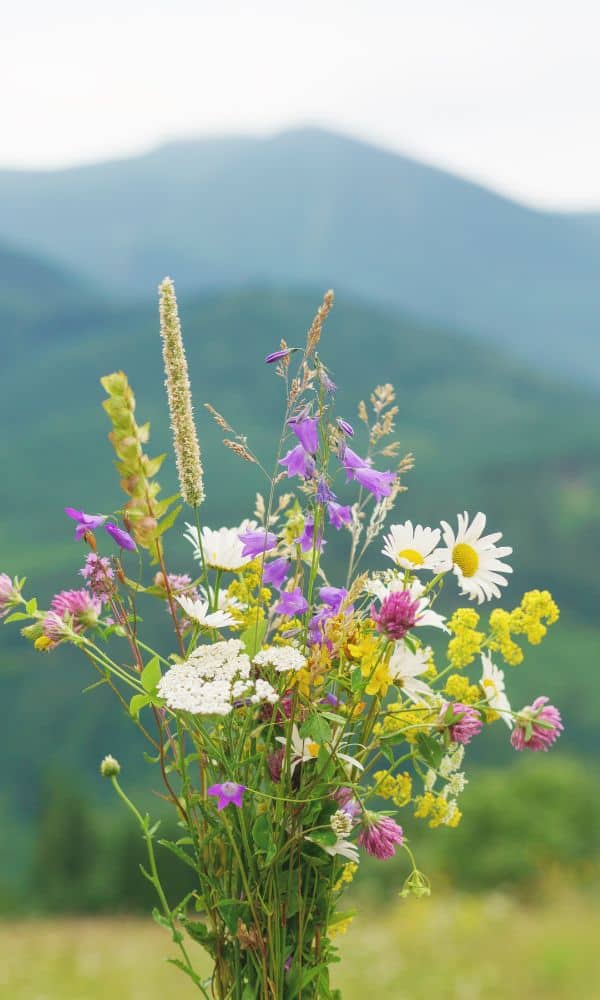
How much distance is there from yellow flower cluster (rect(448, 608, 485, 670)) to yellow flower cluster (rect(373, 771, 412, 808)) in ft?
0.63

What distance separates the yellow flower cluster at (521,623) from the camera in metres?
1.46

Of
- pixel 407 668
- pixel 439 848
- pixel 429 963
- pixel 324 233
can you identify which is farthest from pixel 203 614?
pixel 324 233

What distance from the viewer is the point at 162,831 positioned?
22891 millimetres

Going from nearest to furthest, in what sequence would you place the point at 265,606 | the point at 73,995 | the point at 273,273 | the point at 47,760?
the point at 265,606 → the point at 73,995 → the point at 47,760 → the point at 273,273

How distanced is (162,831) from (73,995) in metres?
18.4

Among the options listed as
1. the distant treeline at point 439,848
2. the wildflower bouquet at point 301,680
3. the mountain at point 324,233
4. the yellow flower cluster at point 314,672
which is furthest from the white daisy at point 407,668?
the mountain at point 324,233

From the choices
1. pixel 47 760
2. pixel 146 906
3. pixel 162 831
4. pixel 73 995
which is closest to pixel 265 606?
pixel 73 995

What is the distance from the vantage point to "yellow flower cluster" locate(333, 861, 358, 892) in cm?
148

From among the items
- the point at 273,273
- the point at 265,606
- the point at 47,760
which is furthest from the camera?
the point at 273,273

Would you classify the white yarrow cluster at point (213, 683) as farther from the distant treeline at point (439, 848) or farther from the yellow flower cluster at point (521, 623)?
the distant treeline at point (439, 848)

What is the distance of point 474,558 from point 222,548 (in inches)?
15.6

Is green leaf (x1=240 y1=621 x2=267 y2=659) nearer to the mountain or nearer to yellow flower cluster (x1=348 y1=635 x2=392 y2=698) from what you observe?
yellow flower cluster (x1=348 y1=635 x2=392 y2=698)

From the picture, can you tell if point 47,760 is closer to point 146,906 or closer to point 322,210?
point 146,906

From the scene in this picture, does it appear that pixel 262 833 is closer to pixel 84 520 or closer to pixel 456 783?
pixel 456 783
